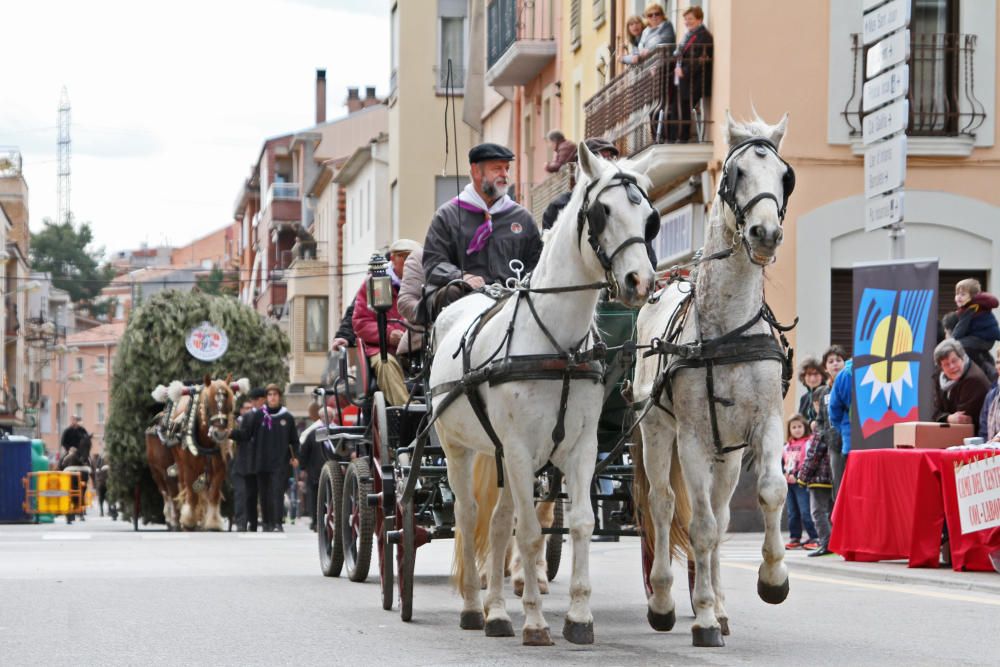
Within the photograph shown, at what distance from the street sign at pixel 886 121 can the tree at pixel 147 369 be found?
1162 cm

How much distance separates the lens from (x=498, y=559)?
33.8ft

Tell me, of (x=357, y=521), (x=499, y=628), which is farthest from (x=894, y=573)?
(x=499, y=628)

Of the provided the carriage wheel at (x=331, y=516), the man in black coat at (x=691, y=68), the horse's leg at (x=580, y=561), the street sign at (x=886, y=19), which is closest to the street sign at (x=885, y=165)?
the street sign at (x=886, y=19)

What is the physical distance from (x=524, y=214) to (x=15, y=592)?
4.71m

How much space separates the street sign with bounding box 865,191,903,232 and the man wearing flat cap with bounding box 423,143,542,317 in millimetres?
8896

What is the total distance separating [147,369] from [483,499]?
58.4 ft

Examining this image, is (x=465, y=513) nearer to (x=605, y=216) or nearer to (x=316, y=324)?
(x=605, y=216)

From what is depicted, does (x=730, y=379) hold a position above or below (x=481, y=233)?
below

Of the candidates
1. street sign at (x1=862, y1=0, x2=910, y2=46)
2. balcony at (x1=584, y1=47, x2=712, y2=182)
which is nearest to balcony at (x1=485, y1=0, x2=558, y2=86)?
balcony at (x1=584, y1=47, x2=712, y2=182)

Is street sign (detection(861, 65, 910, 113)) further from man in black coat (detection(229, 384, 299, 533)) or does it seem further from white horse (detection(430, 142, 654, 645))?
white horse (detection(430, 142, 654, 645))

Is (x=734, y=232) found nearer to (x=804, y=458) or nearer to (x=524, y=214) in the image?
(x=524, y=214)

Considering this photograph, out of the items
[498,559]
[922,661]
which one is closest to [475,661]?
[498,559]

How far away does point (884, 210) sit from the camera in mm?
19969

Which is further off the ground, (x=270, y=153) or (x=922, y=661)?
(x=270, y=153)
